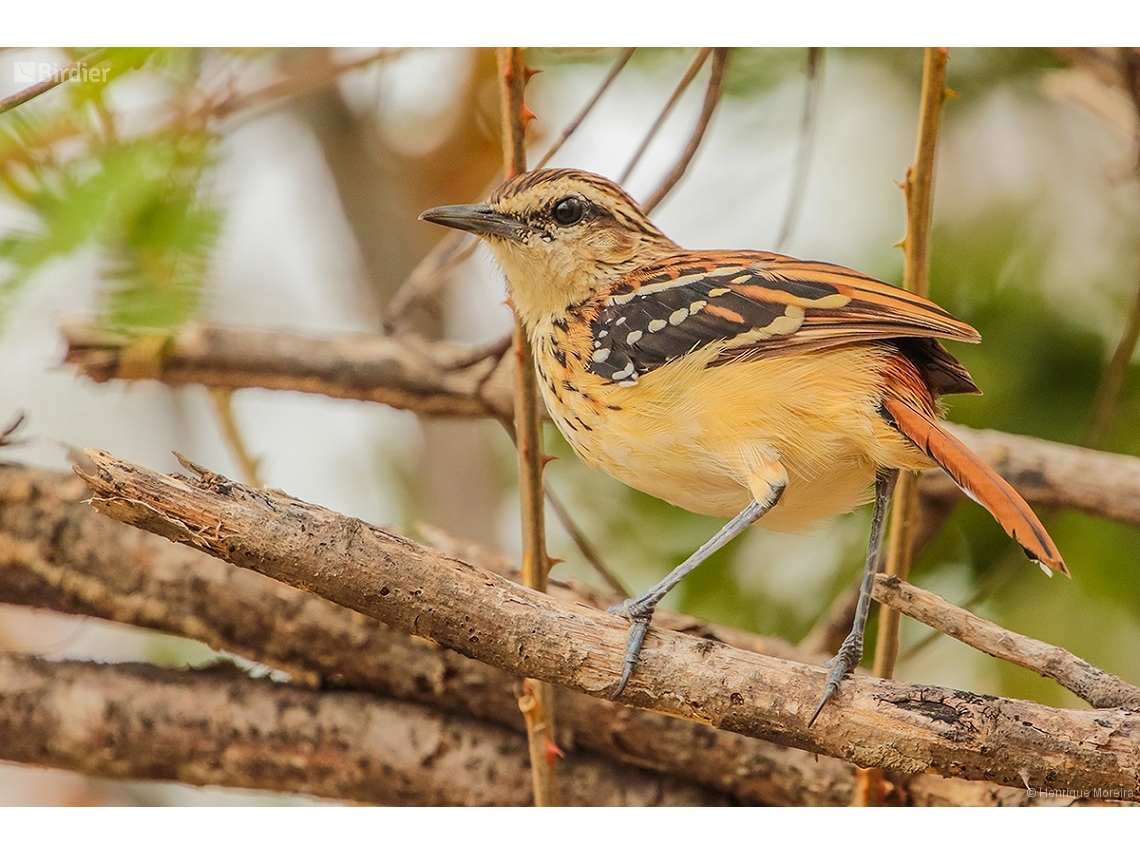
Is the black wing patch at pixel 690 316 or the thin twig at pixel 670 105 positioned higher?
the thin twig at pixel 670 105

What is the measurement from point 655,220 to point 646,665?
2.52 feet

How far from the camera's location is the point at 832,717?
45.4 inches

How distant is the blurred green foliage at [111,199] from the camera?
1.45 m

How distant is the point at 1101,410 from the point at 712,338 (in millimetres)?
854

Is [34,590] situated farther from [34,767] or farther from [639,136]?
[639,136]

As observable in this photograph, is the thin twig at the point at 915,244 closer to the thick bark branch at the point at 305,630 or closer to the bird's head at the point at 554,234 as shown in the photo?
the thick bark branch at the point at 305,630

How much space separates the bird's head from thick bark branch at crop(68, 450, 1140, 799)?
0.41 m

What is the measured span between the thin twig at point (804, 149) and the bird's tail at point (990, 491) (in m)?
0.56

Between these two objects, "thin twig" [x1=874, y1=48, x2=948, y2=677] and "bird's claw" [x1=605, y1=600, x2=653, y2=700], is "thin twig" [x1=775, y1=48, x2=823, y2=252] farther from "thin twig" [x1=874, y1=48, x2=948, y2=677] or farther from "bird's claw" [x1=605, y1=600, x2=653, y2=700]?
"bird's claw" [x1=605, y1=600, x2=653, y2=700]

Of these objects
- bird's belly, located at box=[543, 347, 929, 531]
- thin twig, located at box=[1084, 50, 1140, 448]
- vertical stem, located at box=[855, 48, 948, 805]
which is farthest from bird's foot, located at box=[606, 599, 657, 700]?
thin twig, located at box=[1084, 50, 1140, 448]

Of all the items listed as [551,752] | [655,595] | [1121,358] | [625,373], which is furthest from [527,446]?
[1121,358]

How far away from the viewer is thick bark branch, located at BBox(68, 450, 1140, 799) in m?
1.11

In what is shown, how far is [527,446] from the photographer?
4.53 ft

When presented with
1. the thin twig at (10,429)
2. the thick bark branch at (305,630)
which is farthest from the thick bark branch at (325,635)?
the thin twig at (10,429)
